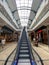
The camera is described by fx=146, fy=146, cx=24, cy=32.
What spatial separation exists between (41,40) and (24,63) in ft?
82.1

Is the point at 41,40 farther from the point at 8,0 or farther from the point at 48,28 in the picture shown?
the point at 8,0

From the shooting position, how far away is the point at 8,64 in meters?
9.09

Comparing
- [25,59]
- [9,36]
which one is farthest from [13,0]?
[9,36]

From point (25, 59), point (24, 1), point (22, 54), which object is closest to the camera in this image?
point (25, 59)

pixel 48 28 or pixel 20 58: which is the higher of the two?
pixel 48 28

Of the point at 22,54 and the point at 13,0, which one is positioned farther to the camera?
the point at 13,0

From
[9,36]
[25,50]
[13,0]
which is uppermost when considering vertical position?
[13,0]

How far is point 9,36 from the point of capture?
45.0 meters

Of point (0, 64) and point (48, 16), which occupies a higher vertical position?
point (48, 16)

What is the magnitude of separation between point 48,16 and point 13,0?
857cm

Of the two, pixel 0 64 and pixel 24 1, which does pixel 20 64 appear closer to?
pixel 0 64

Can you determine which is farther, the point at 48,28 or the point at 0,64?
the point at 48,28

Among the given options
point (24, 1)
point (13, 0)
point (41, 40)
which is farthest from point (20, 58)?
point (41, 40)

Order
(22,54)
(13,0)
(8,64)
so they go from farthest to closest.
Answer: (13,0), (22,54), (8,64)
